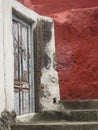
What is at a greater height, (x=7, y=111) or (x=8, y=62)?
(x=8, y=62)

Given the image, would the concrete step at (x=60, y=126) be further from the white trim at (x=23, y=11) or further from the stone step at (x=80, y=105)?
the stone step at (x=80, y=105)

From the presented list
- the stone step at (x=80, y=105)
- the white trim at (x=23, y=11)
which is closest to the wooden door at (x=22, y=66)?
the white trim at (x=23, y=11)

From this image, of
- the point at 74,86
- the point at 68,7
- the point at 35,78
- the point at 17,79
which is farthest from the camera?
the point at 68,7

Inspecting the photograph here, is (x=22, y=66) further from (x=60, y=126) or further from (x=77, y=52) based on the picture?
(x=77, y=52)

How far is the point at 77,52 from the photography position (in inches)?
384

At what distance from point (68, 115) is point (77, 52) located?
375 cm

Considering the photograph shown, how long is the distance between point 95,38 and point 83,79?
104 centimetres

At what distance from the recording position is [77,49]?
977cm

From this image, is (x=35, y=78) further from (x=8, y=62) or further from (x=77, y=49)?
(x=77, y=49)

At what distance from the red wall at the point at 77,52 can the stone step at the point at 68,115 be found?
293 centimetres

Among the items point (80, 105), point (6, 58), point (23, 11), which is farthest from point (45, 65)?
point (6, 58)

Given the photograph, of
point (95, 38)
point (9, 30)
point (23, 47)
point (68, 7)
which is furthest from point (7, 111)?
point (68, 7)

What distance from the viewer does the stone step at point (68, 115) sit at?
5945 millimetres

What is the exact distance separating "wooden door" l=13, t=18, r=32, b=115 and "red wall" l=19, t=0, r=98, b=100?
293cm
